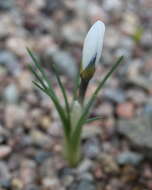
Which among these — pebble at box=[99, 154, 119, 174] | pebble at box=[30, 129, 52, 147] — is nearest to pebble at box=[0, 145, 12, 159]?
pebble at box=[30, 129, 52, 147]

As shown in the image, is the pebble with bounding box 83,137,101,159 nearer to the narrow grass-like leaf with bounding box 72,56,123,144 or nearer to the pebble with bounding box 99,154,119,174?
the pebble with bounding box 99,154,119,174

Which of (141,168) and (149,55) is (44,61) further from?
(141,168)

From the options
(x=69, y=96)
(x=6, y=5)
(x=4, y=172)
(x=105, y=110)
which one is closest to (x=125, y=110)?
(x=105, y=110)

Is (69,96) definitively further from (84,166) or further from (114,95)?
(84,166)

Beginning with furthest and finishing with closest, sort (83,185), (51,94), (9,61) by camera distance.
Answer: (9,61), (83,185), (51,94)

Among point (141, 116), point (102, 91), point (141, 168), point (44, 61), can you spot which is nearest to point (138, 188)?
point (141, 168)

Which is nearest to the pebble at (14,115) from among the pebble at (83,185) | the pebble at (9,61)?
the pebble at (9,61)
